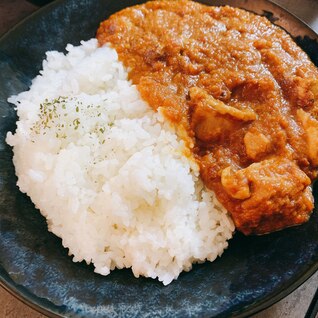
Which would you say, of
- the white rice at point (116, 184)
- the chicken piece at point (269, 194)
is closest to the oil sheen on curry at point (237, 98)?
the chicken piece at point (269, 194)

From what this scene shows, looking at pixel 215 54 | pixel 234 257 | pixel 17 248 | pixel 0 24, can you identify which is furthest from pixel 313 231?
pixel 0 24

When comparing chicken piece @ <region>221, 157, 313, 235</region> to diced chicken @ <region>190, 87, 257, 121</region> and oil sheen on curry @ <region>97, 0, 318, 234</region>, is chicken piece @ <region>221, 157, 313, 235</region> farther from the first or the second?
diced chicken @ <region>190, 87, 257, 121</region>

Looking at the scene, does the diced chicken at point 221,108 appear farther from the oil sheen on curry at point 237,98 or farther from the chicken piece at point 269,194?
the chicken piece at point 269,194

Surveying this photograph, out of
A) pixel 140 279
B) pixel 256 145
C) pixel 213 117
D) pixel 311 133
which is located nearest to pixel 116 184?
pixel 140 279

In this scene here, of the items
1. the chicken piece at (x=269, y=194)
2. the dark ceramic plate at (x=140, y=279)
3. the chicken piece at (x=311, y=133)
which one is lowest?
the dark ceramic plate at (x=140, y=279)

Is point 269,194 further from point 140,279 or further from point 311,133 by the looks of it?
point 140,279

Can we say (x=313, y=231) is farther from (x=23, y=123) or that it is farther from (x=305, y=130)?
(x=23, y=123)
